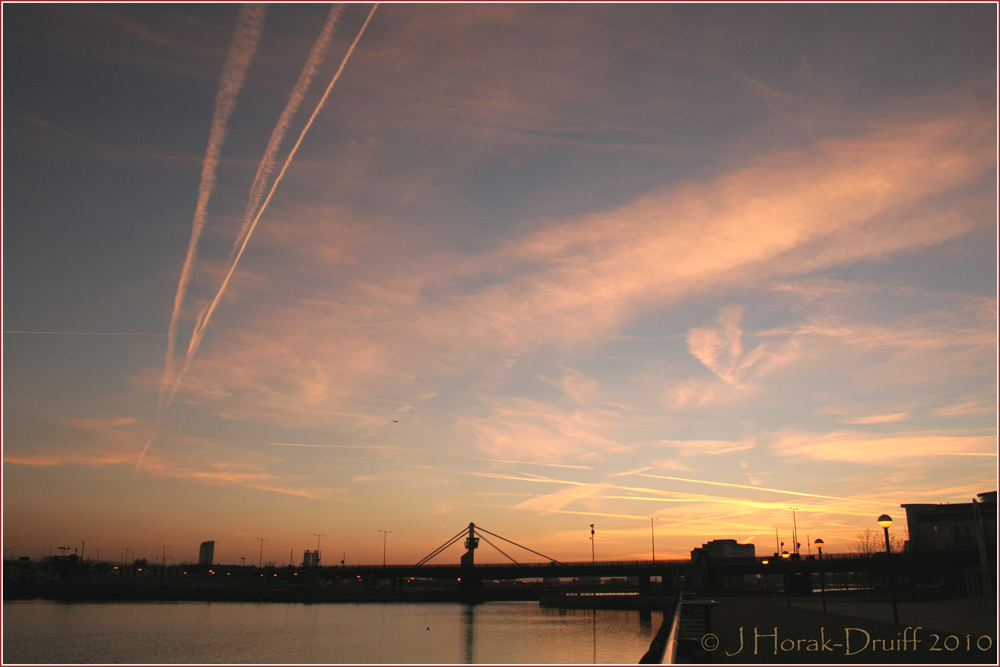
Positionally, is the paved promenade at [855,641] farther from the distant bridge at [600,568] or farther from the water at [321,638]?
the distant bridge at [600,568]

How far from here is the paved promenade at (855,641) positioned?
19.9 metres

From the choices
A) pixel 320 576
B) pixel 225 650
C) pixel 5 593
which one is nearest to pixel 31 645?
pixel 225 650

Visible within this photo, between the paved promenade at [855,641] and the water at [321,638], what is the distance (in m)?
15.8

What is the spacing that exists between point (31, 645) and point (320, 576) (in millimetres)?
116358

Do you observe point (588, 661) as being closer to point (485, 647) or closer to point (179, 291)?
point (485, 647)

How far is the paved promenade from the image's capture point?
1989 centimetres

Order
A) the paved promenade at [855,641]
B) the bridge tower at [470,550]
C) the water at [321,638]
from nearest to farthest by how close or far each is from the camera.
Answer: the paved promenade at [855,641] → the water at [321,638] → the bridge tower at [470,550]

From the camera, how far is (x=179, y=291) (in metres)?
55.6

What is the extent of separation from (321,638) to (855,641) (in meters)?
54.0

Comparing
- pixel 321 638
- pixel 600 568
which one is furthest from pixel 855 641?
pixel 600 568

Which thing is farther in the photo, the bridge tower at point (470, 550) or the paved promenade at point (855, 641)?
the bridge tower at point (470, 550)

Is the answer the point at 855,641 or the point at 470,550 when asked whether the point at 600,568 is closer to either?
the point at 470,550

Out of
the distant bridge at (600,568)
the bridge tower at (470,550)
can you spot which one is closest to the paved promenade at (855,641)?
the distant bridge at (600,568)

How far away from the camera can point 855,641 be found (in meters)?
24.3
